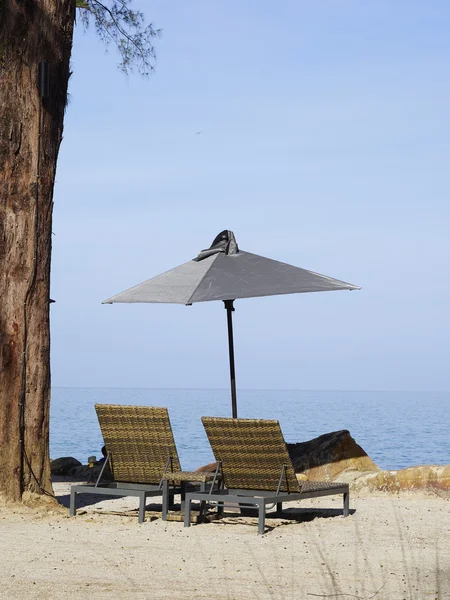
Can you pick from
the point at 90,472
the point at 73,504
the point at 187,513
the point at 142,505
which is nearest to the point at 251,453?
the point at 187,513

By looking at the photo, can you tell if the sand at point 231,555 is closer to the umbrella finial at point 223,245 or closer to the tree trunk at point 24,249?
the tree trunk at point 24,249

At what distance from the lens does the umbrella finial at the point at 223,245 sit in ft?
29.8

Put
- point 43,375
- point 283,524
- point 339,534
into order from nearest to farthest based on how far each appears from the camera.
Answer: point 339,534 → point 283,524 → point 43,375

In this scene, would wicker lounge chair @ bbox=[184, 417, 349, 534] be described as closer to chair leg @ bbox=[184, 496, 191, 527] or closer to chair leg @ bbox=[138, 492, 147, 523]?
chair leg @ bbox=[184, 496, 191, 527]

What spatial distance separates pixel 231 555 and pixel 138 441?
1.87m

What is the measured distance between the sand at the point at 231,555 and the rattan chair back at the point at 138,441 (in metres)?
0.40

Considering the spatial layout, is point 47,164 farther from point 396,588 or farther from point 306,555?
point 396,588

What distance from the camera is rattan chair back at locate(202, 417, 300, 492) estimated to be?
7.20 metres

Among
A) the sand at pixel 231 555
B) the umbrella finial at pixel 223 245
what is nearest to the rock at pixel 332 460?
the sand at pixel 231 555

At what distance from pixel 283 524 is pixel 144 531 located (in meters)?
1.10

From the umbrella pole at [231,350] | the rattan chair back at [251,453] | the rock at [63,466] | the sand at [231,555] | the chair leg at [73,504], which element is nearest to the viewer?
the sand at [231,555]

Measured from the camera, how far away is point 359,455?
414 inches

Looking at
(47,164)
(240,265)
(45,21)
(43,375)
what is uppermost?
(45,21)

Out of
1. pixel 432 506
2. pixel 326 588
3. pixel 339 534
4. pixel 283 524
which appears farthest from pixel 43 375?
pixel 326 588
